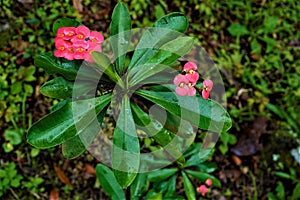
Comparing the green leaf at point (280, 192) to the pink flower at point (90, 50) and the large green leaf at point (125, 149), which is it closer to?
the large green leaf at point (125, 149)

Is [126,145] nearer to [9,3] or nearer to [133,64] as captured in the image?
[133,64]

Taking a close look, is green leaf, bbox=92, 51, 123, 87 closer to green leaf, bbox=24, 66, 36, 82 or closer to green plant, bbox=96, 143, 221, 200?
green plant, bbox=96, 143, 221, 200

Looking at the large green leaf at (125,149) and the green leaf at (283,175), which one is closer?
the large green leaf at (125,149)

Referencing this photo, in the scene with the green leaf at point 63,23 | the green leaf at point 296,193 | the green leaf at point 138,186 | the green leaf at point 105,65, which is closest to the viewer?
the green leaf at point 105,65

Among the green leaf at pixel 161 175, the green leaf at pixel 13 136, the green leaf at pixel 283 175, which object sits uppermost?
the green leaf at pixel 13 136

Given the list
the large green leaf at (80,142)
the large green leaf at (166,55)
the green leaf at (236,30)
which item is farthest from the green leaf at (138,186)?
the green leaf at (236,30)

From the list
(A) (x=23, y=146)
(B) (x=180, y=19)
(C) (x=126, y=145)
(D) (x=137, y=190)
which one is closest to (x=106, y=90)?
(C) (x=126, y=145)

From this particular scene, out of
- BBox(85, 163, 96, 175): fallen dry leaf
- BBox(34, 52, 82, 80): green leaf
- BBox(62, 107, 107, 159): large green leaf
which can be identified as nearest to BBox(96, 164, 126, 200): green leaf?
BBox(85, 163, 96, 175): fallen dry leaf

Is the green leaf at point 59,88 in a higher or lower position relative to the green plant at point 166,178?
higher
